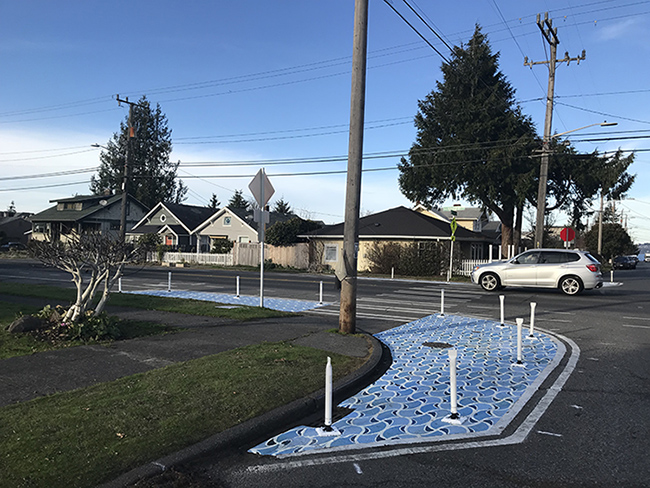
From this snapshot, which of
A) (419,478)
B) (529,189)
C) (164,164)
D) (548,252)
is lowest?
(419,478)

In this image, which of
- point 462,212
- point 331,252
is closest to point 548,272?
point 331,252

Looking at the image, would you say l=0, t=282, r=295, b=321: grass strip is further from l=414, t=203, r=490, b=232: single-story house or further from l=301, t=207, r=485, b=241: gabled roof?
l=414, t=203, r=490, b=232: single-story house

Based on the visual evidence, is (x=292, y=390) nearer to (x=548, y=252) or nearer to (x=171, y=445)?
(x=171, y=445)

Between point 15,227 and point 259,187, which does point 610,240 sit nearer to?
point 259,187

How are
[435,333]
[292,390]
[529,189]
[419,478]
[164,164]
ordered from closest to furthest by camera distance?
[419,478]
[292,390]
[435,333]
[529,189]
[164,164]

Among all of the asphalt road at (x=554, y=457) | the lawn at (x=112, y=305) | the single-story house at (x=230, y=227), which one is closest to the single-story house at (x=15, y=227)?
the single-story house at (x=230, y=227)

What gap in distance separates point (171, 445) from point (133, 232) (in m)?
55.4

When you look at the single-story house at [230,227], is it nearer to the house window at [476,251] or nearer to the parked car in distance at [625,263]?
the house window at [476,251]

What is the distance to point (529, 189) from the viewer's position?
34.8 metres

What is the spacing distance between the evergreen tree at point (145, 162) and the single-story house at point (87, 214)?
6649mm

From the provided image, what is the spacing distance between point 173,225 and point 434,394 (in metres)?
51.5

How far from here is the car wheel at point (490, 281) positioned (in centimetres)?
2158

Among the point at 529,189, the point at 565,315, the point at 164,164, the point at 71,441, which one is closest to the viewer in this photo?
the point at 71,441

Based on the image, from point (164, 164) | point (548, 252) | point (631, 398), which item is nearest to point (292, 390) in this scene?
point (631, 398)
